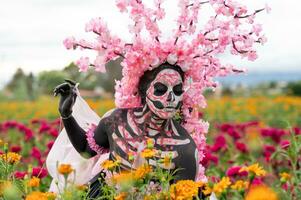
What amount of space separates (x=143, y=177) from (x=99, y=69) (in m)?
0.81

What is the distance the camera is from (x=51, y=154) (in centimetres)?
326

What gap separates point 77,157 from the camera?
10.5ft

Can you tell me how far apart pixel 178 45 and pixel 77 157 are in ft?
2.51

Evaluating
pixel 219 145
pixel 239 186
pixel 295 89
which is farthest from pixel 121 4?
pixel 295 89

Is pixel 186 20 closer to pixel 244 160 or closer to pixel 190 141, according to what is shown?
pixel 190 141

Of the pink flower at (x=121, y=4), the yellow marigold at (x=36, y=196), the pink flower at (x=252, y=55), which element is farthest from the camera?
the pink flower at (x=252, y=55)

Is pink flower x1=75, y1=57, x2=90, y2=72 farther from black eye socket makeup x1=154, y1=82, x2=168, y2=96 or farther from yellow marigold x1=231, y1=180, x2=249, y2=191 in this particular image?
yellow marigold x1=231, y1=180, x2=249, y2=191

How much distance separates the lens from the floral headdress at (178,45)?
2818 millimetres

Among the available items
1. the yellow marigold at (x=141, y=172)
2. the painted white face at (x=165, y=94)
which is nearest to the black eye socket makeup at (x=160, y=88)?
the painted white face at (x=165, y=94)

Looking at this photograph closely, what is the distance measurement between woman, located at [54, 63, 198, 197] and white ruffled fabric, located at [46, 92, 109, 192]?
0.18 meters

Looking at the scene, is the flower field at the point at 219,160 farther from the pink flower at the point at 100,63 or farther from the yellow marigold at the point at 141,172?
the pink flower at the point at 100,63

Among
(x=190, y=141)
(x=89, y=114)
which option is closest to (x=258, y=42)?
(x=190, y=141)

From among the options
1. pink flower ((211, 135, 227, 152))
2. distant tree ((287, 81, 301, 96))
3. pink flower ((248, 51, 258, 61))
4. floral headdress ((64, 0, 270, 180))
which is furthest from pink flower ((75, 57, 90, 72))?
distant tree ((287, 81, 301, 96))

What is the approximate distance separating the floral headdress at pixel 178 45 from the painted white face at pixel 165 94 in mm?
57
